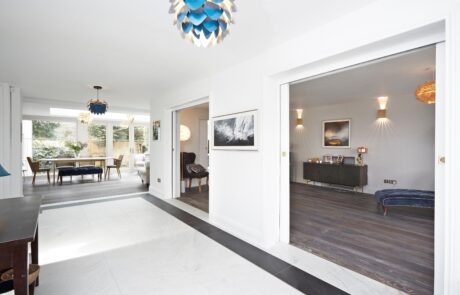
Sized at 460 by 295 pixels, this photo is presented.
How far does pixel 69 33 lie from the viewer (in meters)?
2.32

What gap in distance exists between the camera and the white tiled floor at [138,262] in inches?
76.3

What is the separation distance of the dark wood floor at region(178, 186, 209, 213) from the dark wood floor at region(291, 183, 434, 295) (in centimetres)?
174

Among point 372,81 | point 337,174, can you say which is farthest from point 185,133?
point 372,81

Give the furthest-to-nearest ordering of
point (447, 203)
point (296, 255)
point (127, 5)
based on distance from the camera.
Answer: point (296, 255)
point (127, 5)
point (447, 203)

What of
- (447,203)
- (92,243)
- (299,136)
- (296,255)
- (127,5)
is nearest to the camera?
(447,203)

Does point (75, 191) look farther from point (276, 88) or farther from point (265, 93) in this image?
point (276, 88)

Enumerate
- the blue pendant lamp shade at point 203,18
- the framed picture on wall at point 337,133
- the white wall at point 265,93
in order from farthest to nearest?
1. the framed picture on wall at point 337,133
2. the white wall at point 265,93
3. the blue pendant lamp shade at point 203,18

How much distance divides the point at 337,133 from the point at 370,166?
1231mm

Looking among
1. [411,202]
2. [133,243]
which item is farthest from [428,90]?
[133,243]

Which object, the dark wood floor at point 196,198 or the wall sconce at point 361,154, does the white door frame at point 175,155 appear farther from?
the wall sconce at point 361,154

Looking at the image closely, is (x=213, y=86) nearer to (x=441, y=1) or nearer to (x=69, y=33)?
(x=69, y=33)

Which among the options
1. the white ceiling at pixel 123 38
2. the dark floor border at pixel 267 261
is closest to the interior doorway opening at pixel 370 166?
the dark floor border at pixel 267 261

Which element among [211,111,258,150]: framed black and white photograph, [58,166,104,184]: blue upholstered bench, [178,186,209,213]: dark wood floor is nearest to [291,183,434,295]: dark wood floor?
[211,111,258,150]: framed black and white photograph

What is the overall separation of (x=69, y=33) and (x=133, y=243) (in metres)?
2.49
